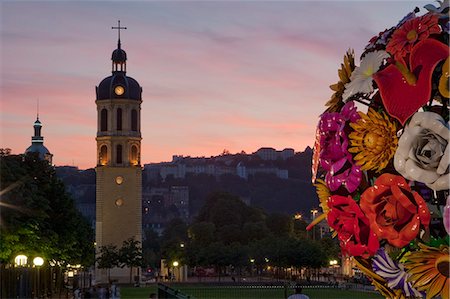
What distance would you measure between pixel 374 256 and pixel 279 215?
11567cm

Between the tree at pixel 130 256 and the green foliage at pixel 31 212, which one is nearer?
the green foliage at pixel 31 212

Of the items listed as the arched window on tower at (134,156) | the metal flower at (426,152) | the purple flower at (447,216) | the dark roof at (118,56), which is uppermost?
the dark roof at (118,56)

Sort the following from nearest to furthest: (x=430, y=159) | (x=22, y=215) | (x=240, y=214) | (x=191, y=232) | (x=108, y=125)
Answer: (x=430, y=159), (x=22, y=215), (x=108, y=125), (x=191, y=232), (x=240, y=214)

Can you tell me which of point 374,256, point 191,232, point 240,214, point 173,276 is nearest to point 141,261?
point 173,276

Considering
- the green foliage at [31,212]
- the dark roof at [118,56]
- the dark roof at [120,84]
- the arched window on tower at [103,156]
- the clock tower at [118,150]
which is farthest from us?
the dark roof at [118,56]

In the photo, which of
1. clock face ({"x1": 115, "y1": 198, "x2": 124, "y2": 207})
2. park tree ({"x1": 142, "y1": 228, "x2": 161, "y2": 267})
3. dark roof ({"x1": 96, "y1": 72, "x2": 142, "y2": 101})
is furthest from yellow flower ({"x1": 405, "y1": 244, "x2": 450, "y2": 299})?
Answer: park tree ({"x1": 142, "y1": 228, "x2": 161, "y2": 267})

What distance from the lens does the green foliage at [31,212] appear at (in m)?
38.5

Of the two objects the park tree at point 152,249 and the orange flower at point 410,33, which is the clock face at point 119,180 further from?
the orange flower at point 410,33

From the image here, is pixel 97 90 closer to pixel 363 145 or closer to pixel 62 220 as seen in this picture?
pixel 62 220

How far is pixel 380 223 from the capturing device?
9.98 metres

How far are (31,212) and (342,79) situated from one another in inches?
1227

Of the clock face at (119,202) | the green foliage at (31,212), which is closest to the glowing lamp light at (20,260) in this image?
the green foliage at (31,212)

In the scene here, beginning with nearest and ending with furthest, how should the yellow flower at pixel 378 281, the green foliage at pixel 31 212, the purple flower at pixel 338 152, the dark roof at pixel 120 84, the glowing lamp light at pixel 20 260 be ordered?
the yellow flower at pixel 378 281 → the purple flower at pixel 338 152 → the green foliage at pixel 31 212 → the glowing lamp light at pixel 20 260 → the dark roof at pixel 120 84

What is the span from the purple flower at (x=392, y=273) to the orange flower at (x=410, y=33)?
2037mm
